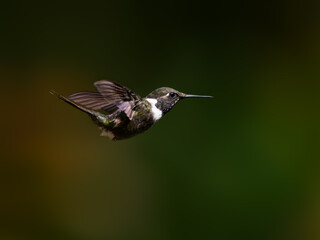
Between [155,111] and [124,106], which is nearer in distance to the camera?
[124,106]

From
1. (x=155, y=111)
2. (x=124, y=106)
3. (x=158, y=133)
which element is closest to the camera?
(x=124, y=106)

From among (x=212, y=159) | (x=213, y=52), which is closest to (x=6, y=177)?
(x=212, y=159)

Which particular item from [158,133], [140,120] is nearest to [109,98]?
[140,120]

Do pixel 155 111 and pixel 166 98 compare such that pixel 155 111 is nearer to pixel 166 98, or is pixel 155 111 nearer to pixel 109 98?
pixel 166 98

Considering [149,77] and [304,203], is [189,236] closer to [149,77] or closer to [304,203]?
[304,203]

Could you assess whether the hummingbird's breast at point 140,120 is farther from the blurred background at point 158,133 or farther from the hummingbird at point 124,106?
the blurred background at point 158,133

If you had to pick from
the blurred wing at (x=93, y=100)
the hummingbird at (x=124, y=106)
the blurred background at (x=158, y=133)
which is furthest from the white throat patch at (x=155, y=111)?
the blurred background at (x=158, y=133)
